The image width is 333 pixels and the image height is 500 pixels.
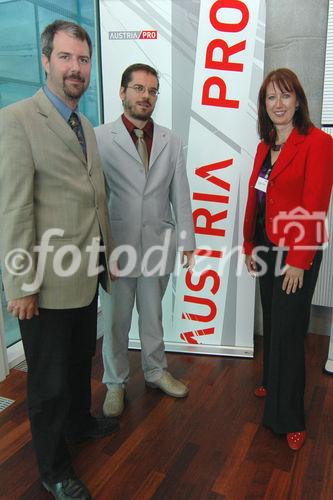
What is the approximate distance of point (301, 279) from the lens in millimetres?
1854

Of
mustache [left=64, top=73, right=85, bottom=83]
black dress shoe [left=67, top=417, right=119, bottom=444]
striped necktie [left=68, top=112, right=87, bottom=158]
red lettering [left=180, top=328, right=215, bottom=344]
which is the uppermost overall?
mustache [left=64, top=73, right=85, bottom=83]

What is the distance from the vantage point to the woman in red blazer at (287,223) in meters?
1.79

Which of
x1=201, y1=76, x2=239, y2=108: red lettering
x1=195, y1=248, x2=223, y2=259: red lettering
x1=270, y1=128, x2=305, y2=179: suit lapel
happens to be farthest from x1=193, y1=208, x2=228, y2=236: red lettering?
x1=270, y1=128, x2=305, y2=179: suit lapel

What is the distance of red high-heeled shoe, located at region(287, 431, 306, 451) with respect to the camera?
6.57 feet

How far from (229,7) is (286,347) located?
1.89 metres

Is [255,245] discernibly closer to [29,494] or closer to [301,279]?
[301,279]

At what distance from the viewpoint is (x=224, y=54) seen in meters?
2.53

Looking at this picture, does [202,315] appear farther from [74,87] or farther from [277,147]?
[74,87]

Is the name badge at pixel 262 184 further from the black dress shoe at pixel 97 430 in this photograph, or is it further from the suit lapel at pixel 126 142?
the black dress shoe at pixel 97 430

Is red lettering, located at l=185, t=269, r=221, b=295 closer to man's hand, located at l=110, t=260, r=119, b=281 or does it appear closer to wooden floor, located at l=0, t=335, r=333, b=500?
wooden floor, located at l=0, t=335, r=333, b=500

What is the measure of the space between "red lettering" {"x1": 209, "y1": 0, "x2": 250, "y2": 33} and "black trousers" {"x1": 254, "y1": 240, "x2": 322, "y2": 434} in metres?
1.29

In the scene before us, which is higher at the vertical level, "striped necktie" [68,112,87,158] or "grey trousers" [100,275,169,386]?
"striped necktie" [68,112,87,158]

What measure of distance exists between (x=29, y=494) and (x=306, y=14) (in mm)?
2952

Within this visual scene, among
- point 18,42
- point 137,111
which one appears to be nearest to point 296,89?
point 137,111
